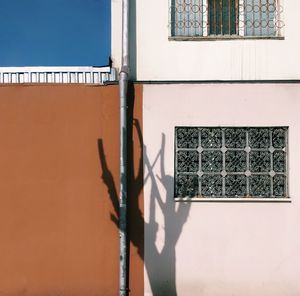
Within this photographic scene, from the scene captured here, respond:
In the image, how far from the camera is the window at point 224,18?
6707mm

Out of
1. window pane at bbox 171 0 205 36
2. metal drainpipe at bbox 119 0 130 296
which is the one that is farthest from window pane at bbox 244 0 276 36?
metal drainpipe at bbox 119 0 130 296

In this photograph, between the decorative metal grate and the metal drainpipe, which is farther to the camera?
the decorative metal grate

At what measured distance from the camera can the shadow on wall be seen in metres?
6.39

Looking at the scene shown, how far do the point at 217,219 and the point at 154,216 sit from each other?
863 mm

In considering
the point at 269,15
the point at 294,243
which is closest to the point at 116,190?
the point at 294,243

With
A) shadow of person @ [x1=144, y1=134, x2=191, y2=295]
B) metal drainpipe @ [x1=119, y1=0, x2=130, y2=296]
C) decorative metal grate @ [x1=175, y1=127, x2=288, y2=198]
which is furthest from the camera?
decorative metal grate @ [x1=175, y1=127, x2=288, y2=198]

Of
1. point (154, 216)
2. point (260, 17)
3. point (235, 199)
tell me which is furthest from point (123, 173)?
point (260, 17)

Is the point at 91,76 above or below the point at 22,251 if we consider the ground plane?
above

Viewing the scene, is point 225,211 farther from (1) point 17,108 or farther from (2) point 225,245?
(1) point 17,108

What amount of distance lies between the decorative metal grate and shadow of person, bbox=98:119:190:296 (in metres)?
0.24

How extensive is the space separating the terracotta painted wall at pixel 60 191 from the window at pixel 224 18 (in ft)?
4.17

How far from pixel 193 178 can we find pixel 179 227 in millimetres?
711

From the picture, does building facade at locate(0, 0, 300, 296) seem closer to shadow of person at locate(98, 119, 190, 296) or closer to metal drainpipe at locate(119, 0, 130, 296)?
shadow of person at locate(98, 119, 190, 296)

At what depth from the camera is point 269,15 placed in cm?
673
